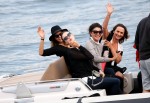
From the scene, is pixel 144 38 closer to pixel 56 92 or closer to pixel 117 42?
pixel 117 42

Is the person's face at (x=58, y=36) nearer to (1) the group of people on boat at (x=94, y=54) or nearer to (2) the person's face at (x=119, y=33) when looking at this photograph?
(1) the group of people on boat at (x=94, y=54)

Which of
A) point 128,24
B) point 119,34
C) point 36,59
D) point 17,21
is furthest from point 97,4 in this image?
point 119,34

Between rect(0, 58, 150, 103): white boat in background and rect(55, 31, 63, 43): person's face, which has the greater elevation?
rect(55, 31, 63, 43): person's face

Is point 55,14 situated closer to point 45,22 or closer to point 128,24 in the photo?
point 45,22

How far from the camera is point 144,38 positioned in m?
6.09

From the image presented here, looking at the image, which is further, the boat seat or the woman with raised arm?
the woman with raised arm

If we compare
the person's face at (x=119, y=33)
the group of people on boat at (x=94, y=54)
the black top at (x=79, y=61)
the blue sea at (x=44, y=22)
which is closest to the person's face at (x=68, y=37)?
the group of people on boat at (x=94, y=54)

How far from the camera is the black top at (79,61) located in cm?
640

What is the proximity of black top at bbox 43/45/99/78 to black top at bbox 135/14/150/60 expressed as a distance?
0.57m

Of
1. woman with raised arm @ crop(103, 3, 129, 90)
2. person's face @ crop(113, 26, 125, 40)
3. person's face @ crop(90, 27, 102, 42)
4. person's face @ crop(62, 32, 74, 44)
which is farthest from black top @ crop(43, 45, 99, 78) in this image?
person's face @ crop(113, 26, 125, 40)

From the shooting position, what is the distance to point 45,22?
70.4ft

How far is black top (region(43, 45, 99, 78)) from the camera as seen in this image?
6.40 metres

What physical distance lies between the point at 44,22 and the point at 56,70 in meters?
15.0

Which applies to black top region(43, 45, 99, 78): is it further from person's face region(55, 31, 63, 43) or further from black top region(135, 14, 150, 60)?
black top region(135, 14, 150, 60)
